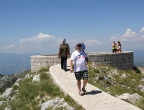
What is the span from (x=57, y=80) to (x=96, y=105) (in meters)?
5.85

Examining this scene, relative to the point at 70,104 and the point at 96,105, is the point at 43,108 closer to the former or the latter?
the point at 70,104

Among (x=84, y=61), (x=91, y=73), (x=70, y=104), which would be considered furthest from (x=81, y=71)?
(x=91, y=73)

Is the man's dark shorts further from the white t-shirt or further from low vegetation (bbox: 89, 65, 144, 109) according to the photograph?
low vegetation (bbox: 89, 65, 144, 109)

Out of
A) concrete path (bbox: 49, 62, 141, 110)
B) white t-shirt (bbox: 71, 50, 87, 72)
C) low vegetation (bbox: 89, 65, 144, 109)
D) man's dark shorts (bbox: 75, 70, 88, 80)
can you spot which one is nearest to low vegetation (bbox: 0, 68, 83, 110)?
concrete path (bbox: 49, 62, 141, 110)

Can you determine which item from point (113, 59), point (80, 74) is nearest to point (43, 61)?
point (113, 59)

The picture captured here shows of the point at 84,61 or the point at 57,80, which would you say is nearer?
the point at 84,61

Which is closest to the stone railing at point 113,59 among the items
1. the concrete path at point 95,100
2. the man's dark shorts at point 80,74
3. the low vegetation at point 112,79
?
the low vegetation at point 112,79

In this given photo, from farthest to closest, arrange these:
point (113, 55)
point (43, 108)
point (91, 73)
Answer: point (113, 55), point (91, 73), point (43, 108)

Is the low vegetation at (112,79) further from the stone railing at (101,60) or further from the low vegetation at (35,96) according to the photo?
the low vegetation at (35,96)

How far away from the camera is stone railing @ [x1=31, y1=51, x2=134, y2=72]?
27.5 metres

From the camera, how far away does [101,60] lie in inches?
1089

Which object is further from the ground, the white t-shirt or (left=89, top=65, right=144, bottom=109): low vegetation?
the white t-shirt

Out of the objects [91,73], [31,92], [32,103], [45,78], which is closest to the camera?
[32,103]

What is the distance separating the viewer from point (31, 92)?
48.6 ft
